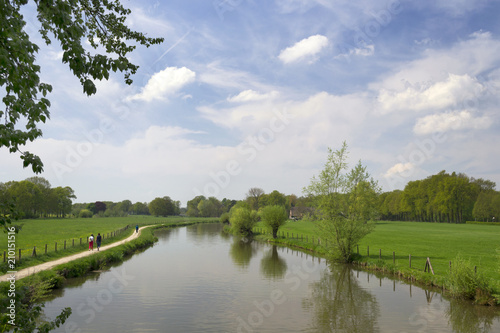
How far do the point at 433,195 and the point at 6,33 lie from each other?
390ft

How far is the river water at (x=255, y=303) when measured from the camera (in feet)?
53.7

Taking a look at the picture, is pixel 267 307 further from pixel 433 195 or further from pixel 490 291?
pixel 433 195

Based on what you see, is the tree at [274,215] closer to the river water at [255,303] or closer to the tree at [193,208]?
the river water at [255,303]

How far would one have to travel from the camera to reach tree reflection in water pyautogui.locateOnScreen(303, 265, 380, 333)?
16.5 meters

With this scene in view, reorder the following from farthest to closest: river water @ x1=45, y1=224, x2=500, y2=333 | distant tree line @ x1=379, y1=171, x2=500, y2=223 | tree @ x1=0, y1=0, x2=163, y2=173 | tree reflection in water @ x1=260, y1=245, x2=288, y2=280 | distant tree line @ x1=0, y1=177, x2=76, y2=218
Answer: distant tree line @ x1=0, y1=177, x2=76, y2=218
distant tree line @ x1=379, y1=171, x2=500, y2=223
tree reflection in water @ x1=260, y1=245, x2=288, y2=280
river water @ x1=45, y1=224, x2=500, y2=333
tree @ x1=0, y1=0, x2=163, y2=173

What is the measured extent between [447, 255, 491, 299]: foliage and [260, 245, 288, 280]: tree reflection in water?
Result: 1278 centimetres

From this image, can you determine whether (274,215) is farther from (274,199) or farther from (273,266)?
(274,199)

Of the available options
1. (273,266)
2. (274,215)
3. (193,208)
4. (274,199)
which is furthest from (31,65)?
(193,208)

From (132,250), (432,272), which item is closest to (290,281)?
(432,272)

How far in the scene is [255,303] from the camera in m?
20.1

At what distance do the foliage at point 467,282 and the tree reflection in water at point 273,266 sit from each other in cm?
1278

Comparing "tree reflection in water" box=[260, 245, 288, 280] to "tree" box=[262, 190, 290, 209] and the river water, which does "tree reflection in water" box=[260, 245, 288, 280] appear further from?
"tree" box=[262, 190, 290, 209]

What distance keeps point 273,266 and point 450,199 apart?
84771 millimetres

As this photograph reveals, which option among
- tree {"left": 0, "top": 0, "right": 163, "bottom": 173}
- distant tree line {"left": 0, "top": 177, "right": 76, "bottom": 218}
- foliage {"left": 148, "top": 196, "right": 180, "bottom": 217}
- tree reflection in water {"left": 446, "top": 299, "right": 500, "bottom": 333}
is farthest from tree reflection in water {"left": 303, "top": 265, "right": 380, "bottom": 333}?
foliage {"left": 148, "top": 196, "right": 180, "bottom": 217}
